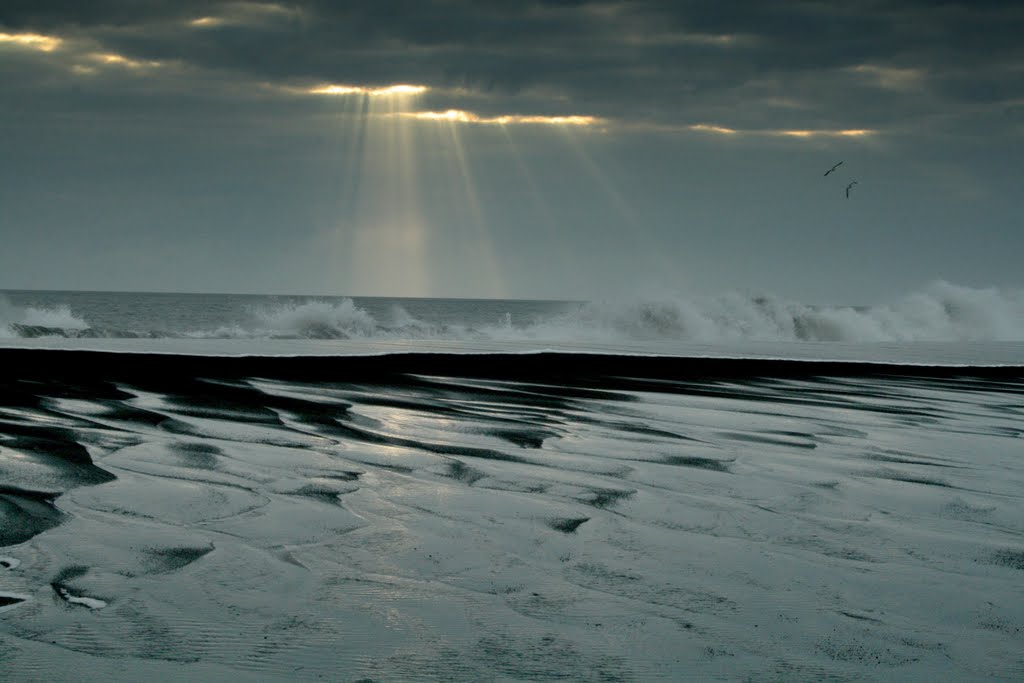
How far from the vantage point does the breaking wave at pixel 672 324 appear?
39000 mm

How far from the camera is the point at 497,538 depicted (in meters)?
5.21

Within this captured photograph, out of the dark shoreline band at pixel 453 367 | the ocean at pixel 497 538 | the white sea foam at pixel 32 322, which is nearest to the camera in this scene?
the ocean at pixel 497 538

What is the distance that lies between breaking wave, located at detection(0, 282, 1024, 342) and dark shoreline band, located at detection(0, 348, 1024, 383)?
55.9 feet

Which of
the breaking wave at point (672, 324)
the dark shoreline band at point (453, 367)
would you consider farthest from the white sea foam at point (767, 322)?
the dark shoreline band at point (453, 367)

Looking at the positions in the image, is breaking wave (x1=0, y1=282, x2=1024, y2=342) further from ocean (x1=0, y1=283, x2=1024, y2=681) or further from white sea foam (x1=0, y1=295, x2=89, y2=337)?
ocean (x1=0, y1=283, x2=1024, y2=681)

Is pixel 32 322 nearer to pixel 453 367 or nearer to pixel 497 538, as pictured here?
pixel 453 367

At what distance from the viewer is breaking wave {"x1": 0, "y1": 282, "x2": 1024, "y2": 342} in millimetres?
39000

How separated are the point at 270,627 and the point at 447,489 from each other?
A: 2.75 metres

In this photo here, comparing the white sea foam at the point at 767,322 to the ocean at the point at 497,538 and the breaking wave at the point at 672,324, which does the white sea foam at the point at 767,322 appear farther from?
the ocean at the point at 497,538

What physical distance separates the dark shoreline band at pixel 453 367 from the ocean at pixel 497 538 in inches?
97.7

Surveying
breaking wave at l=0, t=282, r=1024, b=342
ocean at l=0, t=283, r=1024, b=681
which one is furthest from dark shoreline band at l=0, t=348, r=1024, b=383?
breaking wave at l=0, t=282, r=1024, b=342

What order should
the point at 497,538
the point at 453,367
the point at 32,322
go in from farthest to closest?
1. the point at 32,322
2. the point at 453,367
3. the point at 497,538

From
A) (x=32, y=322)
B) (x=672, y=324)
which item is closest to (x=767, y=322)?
(x=672, y=324)

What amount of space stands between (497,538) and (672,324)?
39.0 metres
